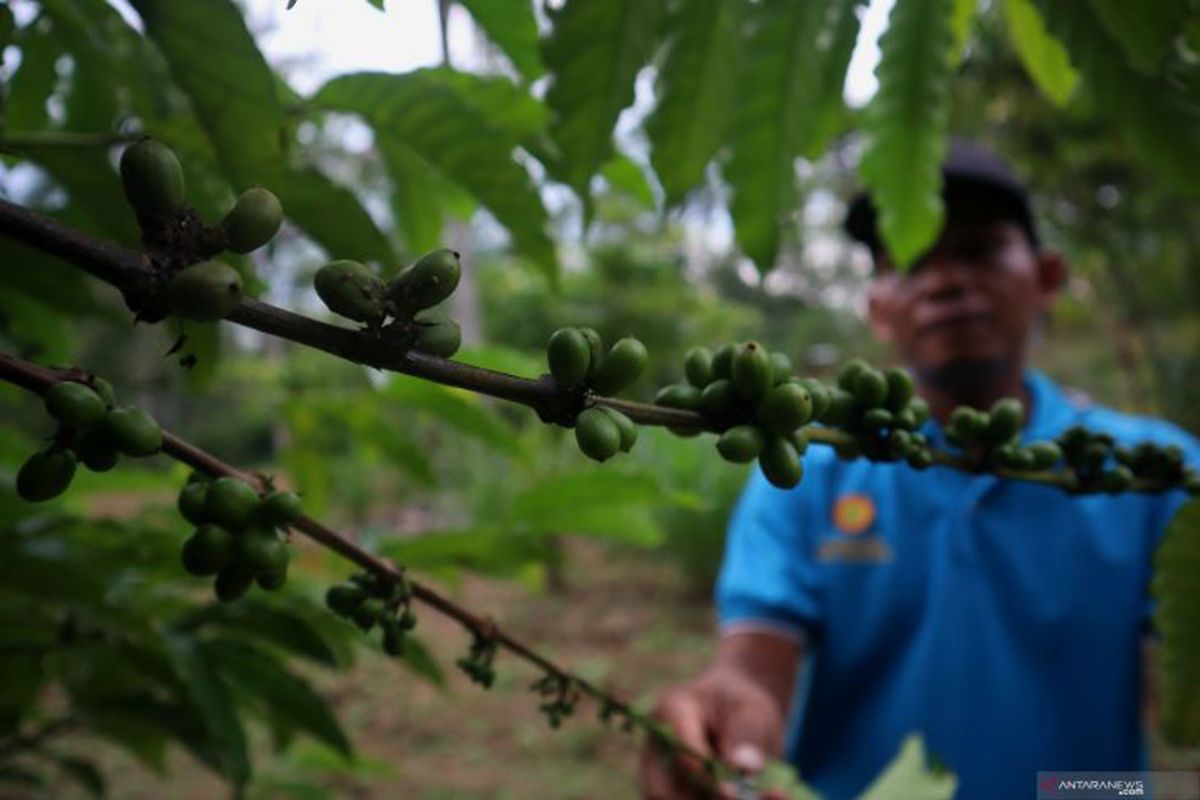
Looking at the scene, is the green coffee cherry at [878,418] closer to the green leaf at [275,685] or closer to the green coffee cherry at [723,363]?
the green coffee cherry at [723,363]

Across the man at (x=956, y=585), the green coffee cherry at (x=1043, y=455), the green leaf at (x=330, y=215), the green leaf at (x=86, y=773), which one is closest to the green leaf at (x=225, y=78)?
the green leaf at (x=330, y=215)

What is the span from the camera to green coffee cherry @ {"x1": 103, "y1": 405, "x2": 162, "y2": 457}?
37 centimetres

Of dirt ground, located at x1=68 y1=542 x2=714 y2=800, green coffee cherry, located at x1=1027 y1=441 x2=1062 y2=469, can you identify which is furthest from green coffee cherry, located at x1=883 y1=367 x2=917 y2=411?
dirt ground, located at x1=68 y1=542 x2=714 y2=800

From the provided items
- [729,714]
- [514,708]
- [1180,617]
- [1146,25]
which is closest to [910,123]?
[1146,25]

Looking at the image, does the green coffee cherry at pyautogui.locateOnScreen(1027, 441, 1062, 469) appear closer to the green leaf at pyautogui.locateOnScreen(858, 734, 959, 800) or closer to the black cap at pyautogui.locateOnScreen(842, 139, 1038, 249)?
the green leaf at pyautogui.locateOnScreen(858, 734, 959, 800)

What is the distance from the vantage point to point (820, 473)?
2.02 metres

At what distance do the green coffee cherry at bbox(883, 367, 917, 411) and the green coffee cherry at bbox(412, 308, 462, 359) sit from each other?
0.29 meters

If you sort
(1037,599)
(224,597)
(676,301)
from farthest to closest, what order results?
(676,301) < (1037,599) < (224,597)

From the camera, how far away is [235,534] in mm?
421

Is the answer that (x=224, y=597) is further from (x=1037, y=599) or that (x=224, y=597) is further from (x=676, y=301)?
(x=676, y=301)

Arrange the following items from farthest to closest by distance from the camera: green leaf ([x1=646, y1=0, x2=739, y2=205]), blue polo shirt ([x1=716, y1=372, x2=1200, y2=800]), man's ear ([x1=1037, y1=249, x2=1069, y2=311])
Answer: man's ear ([x1=1037, y1=249, x2=1069, y2=311]) < blue polo shirt ([x1=716, y1=372, x2=1200, y2=800]) < green leaf ([x1=646, y1=0, x2=739, y2=205])

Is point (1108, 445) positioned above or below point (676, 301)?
below

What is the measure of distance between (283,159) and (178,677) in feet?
1.60

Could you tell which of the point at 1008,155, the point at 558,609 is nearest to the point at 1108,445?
the point at 1008,155
